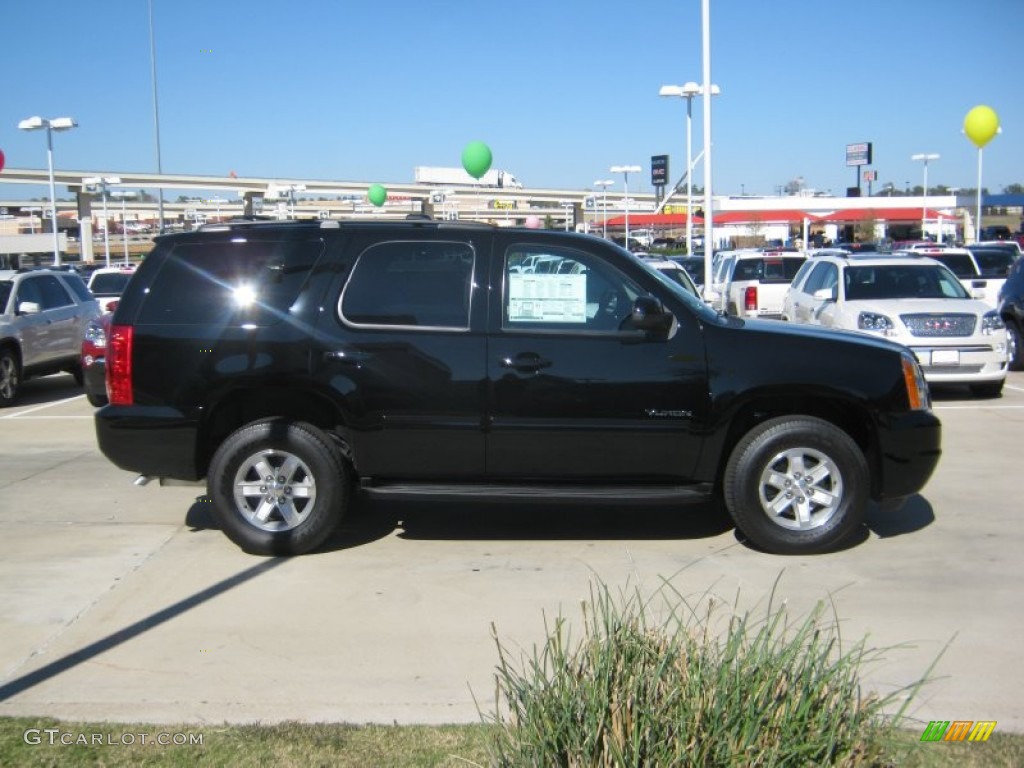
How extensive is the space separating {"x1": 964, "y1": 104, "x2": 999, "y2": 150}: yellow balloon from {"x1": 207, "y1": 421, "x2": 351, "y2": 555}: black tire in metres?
27.4

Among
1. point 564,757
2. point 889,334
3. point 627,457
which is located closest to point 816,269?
point 889,334

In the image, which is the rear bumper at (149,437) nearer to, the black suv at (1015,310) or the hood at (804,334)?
the hood at (804,334)

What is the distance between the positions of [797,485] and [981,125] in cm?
2621

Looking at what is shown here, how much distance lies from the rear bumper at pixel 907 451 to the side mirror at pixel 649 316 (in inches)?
58.3

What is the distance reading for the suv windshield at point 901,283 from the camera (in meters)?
13.4

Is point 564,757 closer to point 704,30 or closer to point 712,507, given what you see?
point 712,507

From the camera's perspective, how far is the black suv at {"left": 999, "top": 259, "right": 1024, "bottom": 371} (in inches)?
590

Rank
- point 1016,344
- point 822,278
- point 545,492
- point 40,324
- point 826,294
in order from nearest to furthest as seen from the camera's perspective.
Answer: point 545,492 → point 826,294 → point 40,324 → point 822,278 → point 1016,344

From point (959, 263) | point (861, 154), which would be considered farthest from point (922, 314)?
point (861, 154)

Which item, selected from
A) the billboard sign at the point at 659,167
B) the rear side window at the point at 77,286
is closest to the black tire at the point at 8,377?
the rear side window at the point at 77,286

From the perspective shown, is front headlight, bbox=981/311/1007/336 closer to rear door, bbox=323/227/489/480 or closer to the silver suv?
rear door, bbox=323/227/489/480

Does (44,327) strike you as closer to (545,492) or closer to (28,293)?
(28,293)

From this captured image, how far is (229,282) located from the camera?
6418 millimetres

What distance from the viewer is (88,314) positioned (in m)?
15.5
